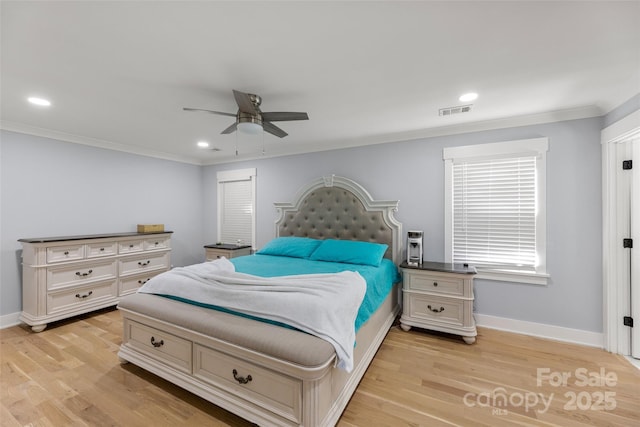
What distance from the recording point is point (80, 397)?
1.88 m

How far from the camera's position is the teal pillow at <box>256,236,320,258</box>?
347cm

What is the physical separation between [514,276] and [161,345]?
3545 millimetres

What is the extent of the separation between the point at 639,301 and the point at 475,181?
5.66 ft

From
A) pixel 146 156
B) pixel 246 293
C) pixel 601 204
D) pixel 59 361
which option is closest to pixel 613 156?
pixel 601 204

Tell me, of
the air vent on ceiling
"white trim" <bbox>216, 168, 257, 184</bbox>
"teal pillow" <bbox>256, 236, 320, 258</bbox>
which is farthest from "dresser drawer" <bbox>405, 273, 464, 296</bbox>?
"white trim" <bbox>216, 168, 257, 184</bbox>

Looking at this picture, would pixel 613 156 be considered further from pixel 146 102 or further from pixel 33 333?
pixel 33 333

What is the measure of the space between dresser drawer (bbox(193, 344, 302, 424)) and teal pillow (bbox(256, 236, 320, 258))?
1.77m

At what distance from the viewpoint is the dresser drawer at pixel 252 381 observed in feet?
4.88

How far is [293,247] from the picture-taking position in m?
3.54

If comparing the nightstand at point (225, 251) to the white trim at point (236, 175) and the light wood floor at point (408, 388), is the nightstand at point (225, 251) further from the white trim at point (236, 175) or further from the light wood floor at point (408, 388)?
the light wood floor at point (408, 388)

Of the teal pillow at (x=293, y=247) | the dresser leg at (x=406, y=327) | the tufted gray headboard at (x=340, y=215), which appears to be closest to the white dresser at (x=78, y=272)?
the teal pillow at (x=293, y=247)

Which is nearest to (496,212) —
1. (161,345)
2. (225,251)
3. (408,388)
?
(408,388)

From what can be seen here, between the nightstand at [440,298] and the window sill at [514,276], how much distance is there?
0.30 meters

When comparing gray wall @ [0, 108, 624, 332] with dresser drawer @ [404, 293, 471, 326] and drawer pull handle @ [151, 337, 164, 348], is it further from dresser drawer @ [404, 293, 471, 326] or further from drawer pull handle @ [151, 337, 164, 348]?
drawer pull handle @ [151, 337, 164, 348]
